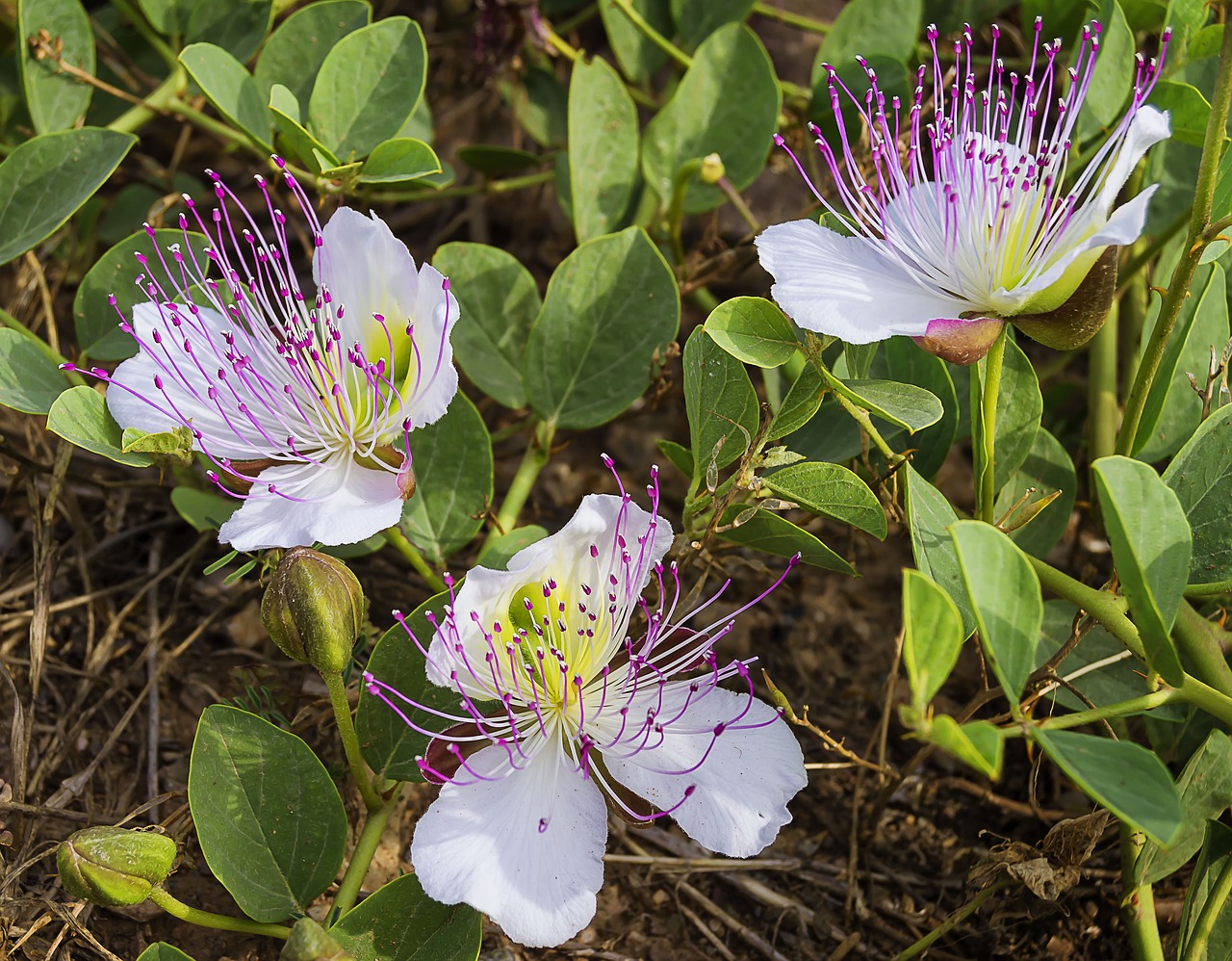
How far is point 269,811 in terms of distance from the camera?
54.4 inches

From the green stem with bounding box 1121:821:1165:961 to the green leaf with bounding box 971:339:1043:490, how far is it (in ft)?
1.61

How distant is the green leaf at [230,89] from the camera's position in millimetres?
1686

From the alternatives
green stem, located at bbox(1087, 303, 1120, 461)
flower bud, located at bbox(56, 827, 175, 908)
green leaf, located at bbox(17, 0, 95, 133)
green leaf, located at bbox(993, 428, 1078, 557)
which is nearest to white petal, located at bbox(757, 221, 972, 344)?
green leaf, located at bbox(993, 428, 1078, 557)

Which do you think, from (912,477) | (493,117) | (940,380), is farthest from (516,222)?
(912,477)

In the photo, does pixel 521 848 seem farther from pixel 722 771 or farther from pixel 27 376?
pixel 27 376

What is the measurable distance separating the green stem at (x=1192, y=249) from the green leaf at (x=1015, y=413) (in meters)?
0.12

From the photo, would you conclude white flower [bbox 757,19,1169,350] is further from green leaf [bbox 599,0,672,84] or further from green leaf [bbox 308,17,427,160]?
green leaf [bbox 599,0,672,84]

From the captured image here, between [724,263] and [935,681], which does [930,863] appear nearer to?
[935,681]

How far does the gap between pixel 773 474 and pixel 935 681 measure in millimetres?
450

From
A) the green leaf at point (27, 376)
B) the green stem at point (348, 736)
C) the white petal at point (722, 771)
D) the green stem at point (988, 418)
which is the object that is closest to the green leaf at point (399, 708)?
the green stem at point (348, 736)

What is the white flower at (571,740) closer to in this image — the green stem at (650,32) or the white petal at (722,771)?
the white petal at (722,771)

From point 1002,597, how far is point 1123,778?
20 centimetres

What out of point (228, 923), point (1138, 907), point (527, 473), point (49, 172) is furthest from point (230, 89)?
point (1138, 907)

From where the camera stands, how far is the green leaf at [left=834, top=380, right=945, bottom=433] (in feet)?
4.36
